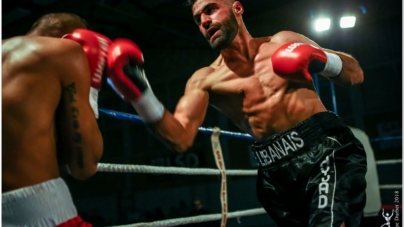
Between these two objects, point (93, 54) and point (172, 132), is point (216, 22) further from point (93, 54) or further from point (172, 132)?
point (93, 54)

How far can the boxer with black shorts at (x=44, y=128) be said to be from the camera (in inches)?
33.2

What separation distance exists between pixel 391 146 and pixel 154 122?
6.29 metres

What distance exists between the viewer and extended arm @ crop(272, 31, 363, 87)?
1.42m

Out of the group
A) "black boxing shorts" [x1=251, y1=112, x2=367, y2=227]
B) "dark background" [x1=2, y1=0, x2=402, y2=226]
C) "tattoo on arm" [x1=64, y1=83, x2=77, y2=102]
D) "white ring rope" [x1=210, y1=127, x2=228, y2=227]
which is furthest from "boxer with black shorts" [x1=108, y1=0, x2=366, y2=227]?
"dark background" [x1=2, y1=0, x2=402, y2=226]

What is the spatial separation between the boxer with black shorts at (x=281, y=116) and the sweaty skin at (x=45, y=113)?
244 mm

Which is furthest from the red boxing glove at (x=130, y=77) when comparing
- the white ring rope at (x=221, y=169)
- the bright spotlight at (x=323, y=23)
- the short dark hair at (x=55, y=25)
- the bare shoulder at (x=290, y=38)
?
the bright spotlight at (x=323, y=23)

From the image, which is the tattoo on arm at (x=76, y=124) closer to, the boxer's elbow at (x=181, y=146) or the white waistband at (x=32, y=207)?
the white waistband at (x=32, y=207)

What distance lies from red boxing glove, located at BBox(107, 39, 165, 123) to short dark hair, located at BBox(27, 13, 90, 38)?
4.5 inches

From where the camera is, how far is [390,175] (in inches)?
255

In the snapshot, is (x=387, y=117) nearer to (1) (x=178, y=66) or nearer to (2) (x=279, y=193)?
(1) (x=178, y=66)

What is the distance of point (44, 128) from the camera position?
863 mm

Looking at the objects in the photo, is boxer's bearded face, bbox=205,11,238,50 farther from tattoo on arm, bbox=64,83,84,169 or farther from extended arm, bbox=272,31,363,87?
tattoo on arm, bbox=64,83,84,169

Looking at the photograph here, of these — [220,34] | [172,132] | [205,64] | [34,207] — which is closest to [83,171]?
[34,207]

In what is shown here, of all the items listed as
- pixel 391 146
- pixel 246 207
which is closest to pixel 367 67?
pixel 391 146
